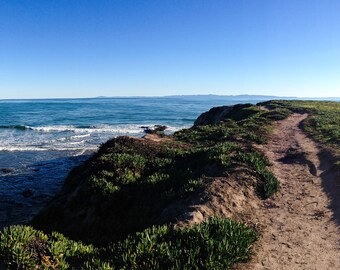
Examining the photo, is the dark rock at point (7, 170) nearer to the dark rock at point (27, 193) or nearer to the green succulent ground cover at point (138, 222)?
the dark rock at point (27, 193)

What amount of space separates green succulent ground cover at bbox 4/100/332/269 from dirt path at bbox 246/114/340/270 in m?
0.66

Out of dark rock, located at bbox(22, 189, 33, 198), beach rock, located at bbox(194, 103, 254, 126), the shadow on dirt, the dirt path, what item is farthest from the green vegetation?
beach rock, located at bbox(194, 103, 254, 126)

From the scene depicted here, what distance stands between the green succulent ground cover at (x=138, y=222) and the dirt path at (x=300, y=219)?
2.17 feet

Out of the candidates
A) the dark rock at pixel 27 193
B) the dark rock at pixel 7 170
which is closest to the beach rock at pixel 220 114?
the dark rock at pixel 7 170

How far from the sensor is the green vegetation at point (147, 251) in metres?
6.57

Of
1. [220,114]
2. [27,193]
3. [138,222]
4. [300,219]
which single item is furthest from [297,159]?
[220,114]

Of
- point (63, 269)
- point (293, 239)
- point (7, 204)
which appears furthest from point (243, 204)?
point (7, 204)

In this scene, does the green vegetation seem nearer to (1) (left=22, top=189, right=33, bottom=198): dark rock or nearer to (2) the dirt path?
(2) the dirt path

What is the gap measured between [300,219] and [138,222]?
561cm

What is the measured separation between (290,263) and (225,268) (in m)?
1.82

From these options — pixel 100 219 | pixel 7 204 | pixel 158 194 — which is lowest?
pixel 7 204

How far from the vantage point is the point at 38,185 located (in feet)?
73.6

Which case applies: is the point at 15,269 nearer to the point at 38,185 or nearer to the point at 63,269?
the point at 63,269

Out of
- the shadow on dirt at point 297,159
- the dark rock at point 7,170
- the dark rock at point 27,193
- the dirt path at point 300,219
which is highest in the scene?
the shadow on dirt at point 297,159
